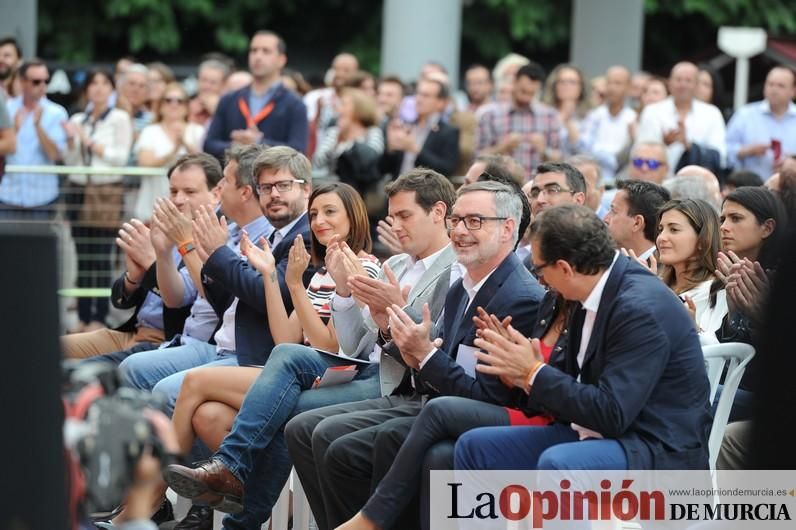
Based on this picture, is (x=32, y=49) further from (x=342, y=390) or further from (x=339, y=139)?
(x=342, y=390)

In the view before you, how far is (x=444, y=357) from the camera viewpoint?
5516mm

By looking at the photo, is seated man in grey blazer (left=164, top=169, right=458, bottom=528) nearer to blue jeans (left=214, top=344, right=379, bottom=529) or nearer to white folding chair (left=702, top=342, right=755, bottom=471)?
blue jeans (left=214, top=344, right=379, bottom=529)

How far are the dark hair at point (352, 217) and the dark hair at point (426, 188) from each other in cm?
37

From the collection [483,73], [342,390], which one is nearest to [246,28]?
[483,73]

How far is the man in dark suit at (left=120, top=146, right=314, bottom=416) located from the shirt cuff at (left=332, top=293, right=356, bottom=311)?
537 mm

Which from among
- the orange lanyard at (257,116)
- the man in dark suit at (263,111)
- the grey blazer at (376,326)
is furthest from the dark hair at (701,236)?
the orange lanyard at (257,116)

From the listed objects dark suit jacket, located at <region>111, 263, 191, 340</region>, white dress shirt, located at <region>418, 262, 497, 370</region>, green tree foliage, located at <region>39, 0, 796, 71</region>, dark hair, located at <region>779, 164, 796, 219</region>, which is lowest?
dark suit jacket, located at <region>111, 263, 191, 340</region>

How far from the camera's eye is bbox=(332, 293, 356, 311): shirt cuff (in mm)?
6340

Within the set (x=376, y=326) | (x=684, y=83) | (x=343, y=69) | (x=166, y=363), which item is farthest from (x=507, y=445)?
(x=343, y=69)

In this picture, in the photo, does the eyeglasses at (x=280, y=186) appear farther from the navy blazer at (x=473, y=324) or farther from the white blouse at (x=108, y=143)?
the white blouse at (x=108, y=143)

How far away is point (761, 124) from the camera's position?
36.8ft

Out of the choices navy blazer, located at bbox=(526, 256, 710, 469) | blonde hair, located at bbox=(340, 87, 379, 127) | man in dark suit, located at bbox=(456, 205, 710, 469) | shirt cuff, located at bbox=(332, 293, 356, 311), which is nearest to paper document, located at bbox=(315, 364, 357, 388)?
shirt cuff, located at bbox=(332, 293, 356, 311)

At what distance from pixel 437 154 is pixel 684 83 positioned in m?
1.97

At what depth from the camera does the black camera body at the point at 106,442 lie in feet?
11.3
